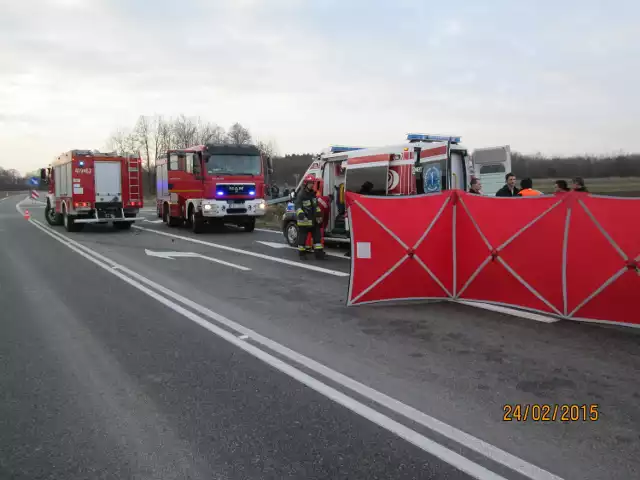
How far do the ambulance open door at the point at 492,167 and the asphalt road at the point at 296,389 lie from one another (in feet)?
40.5

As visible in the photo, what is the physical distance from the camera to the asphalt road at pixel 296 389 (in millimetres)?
3258

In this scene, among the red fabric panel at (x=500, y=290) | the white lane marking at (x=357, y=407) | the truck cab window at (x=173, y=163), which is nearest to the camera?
the white lane marking at (x=357, y=407)

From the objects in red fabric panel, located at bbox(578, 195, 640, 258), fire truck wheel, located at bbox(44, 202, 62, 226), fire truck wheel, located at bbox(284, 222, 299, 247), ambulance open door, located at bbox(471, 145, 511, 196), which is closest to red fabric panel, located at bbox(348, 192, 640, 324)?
red fabric panel, located at bbox(578, 195, 640, 258)

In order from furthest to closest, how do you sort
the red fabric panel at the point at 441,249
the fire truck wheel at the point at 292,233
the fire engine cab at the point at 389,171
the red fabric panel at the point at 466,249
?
the fire truck wheel at the point at 292,233 < the fire engine cab at the point at 389,171 < the red fabric panel at the point at 441,249 < the red fabric panel at the point at 466,249

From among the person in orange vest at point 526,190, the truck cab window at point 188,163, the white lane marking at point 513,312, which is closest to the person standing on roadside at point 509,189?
the person in orange vest at point 526,190

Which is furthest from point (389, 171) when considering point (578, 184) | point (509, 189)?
point (578, 184)

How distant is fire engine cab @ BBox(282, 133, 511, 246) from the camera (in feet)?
38.4

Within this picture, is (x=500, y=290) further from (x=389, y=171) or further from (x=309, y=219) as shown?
(x=309, y=219)

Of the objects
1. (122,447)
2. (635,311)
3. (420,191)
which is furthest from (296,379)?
(420,191)

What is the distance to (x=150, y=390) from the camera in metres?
4.41

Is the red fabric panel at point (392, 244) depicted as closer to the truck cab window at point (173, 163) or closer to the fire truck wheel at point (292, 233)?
the fire truck wheel at point (292, 233)

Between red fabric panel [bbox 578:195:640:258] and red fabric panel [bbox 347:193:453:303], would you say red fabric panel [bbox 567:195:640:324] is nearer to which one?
red fabric panel [bbox 578:195:640:258]
